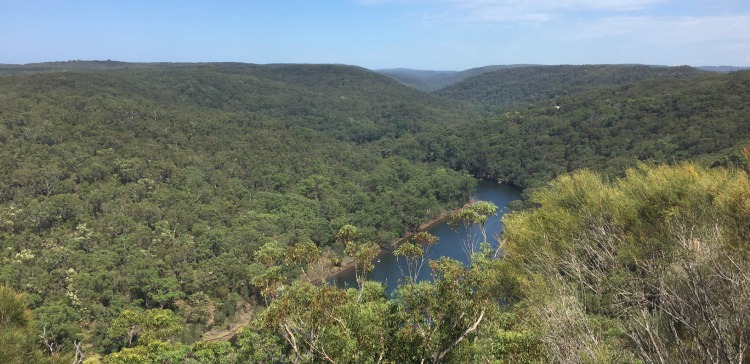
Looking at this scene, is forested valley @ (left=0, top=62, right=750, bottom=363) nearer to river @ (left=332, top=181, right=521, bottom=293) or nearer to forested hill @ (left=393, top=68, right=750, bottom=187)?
forested hill @ (left=393, top=68, right=750, bottom=187)

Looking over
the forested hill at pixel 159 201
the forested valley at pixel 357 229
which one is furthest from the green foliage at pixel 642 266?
the forested hill at pixel 159 201

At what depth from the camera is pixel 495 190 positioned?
70062 mm

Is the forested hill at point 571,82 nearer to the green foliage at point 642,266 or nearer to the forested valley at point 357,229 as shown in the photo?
the forested valley at point 357,229

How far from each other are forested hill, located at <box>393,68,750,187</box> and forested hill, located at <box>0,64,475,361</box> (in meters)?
15.1

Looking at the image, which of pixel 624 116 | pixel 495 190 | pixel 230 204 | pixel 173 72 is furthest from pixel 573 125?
pixel 173 72

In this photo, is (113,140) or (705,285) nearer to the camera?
(705,285)

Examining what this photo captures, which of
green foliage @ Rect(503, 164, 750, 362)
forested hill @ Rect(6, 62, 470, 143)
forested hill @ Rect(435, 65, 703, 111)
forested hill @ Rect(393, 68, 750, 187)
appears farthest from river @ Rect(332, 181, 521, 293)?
forested hill @ Rect(435, 65, 703, 111)

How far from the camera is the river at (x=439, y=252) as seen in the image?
37.5 metres

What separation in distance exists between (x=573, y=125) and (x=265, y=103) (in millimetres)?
81095

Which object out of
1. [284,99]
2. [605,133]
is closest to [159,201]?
[605,133]

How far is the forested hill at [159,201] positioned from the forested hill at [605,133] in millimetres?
15122

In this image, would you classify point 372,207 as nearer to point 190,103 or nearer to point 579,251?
point 579,251

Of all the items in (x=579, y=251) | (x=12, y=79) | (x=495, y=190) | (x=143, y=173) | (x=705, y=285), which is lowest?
(x=495, y=190)

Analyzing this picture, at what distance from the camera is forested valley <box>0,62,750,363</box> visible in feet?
22.6
